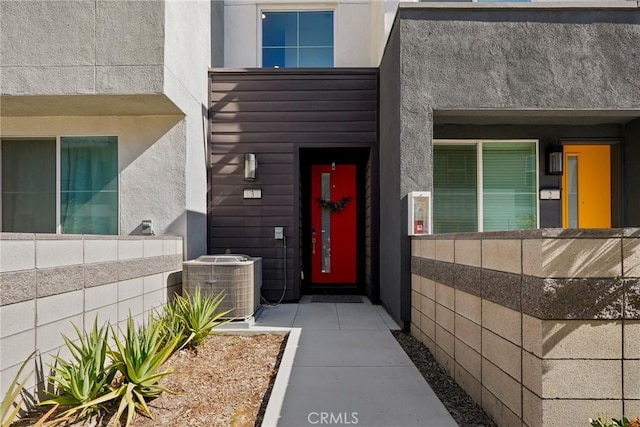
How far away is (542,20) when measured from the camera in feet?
13.0

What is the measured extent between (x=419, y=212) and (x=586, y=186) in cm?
299

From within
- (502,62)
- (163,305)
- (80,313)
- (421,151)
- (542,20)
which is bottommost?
(163,305)

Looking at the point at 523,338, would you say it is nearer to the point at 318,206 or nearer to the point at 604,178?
the point at 604,178

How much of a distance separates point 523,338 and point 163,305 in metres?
3.55

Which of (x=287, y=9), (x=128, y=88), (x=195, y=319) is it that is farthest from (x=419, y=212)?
(x=287, y=9)

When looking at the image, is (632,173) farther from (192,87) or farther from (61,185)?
(61,185)

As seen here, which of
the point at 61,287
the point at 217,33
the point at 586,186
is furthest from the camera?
the point at 217,33

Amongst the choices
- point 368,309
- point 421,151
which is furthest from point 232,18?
point 368,309

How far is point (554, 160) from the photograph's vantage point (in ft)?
15.7

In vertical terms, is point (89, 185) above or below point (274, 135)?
below

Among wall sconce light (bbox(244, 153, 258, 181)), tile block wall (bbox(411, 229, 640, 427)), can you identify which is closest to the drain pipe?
wall sconce light (bbox(244, 153, 258, 181))

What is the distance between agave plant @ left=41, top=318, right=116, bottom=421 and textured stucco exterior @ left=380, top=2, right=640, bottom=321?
9.48 feet

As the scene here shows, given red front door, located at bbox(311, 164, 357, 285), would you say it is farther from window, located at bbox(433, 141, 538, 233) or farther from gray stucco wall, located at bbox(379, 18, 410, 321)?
window, located at bbox(433, 141, 538, 233)

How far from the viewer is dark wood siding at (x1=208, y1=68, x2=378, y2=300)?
540 cm
